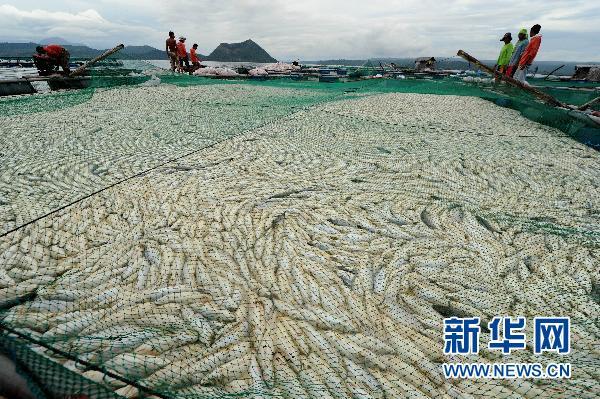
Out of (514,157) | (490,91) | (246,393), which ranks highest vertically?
(490,91)

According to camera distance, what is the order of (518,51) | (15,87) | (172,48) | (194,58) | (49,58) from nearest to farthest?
(15,87) < (518,51) < (49,58) < (172,48) < (194,58)

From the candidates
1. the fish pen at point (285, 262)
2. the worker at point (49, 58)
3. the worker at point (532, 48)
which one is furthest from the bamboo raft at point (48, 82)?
the worker at point (532, 48)

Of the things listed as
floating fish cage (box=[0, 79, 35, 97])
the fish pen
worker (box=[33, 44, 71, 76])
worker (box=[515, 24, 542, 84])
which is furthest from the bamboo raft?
worker (box=[515, 24, 542, 84])

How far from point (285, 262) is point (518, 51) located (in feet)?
47.3

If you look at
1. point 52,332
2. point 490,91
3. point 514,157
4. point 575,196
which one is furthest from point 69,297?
point 490,91

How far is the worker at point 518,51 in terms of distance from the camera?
41.9ft

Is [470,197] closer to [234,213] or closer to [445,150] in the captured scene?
[445,150]

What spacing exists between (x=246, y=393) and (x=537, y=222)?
413 cm

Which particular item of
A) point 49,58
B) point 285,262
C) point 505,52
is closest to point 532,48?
point 505,52

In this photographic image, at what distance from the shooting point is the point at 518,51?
13086 mm

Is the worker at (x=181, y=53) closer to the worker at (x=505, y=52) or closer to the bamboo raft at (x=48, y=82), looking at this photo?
the bamboo raft at (x=48, y=82)

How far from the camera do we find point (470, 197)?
16.3 feet

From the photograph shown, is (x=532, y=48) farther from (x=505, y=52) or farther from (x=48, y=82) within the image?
(x=48, y=82)

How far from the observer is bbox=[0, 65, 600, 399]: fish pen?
236cm
